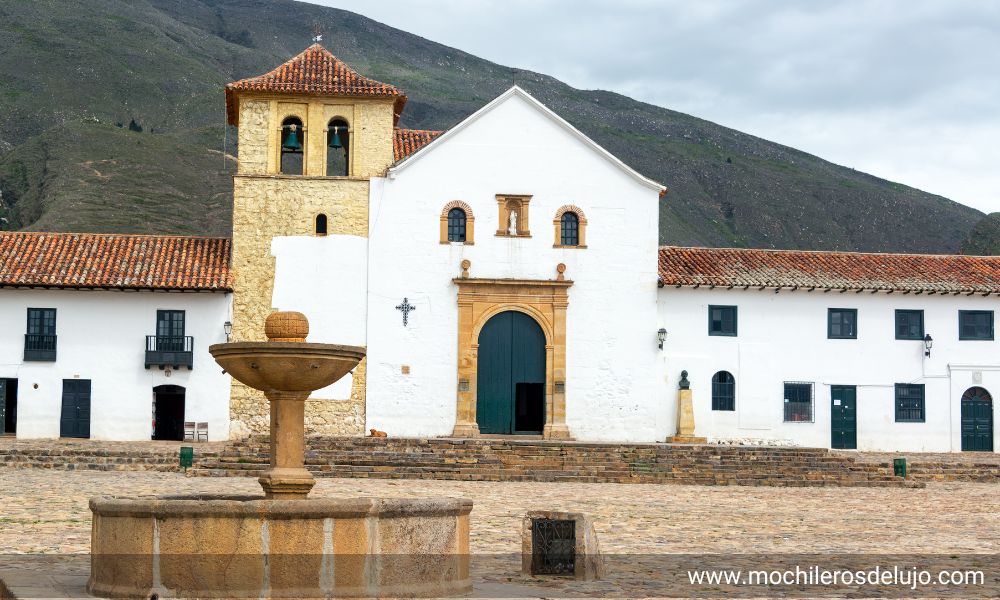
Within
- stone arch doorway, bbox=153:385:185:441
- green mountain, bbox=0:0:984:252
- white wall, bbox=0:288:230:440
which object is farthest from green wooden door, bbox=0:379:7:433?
green mountain, bbox=0:0:984:252

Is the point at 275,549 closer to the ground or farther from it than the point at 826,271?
closer to the ground

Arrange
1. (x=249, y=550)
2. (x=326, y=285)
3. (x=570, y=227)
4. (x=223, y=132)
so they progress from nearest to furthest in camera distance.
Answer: (x=249, y=550) → (x=326, y=285) → (x=570, y=227) → (x=223, y=132)

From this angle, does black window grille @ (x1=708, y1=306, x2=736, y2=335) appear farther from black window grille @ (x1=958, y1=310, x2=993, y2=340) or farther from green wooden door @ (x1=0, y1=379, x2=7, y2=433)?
green wooden door @ (x1=0, y1=379, x2=7, y2=433)

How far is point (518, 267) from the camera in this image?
3259 centimetres

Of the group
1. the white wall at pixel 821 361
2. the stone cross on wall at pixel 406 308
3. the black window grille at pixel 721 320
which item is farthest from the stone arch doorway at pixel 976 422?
the stone cross on wall at pixel 406 308

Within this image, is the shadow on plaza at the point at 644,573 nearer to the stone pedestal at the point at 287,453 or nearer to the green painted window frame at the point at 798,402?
the stone pedestal at the point at 287,453

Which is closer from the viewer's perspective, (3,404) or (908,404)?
(3,404)

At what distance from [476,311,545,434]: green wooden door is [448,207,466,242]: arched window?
222cm

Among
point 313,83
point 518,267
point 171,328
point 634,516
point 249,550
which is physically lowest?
point 634,516

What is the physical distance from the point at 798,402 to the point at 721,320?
2952 mm

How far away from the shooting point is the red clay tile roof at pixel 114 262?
3100cm

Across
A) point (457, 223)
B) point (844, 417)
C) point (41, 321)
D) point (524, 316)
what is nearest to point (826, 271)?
point (844, 417)

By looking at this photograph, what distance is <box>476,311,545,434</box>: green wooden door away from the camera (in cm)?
3250

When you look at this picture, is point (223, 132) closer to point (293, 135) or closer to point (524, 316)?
point (293, 135)
